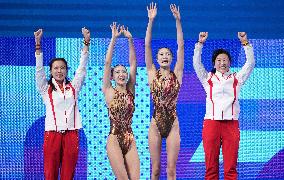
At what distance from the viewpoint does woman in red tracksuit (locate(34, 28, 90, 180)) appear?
18.2 feet

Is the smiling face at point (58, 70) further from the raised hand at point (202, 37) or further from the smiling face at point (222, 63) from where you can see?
the smiling face at point (222, 63)

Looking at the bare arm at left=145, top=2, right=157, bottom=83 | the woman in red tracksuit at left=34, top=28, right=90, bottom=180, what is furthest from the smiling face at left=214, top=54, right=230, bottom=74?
the woman in red tracksuit at left=34, top=28, right=90, bottom=180

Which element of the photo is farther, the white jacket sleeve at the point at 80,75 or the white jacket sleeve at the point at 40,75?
the white jacket sleeve at the point at 80,75

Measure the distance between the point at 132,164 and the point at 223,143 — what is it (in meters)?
0.89

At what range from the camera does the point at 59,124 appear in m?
5.56

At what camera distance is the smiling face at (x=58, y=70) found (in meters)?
5.68

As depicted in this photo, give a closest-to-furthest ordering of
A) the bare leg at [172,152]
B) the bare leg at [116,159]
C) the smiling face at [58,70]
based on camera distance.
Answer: the bare leg at [116,159] → the smiling face at [58,70] → the bare leg at [172,152]

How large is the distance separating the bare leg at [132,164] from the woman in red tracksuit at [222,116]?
678 millimetres

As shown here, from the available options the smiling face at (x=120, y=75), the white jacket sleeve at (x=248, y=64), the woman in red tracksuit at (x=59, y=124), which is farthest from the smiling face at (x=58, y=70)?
the white jacket sleeve at (x=248, y=64)

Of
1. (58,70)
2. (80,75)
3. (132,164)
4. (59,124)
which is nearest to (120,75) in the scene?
(80,75)

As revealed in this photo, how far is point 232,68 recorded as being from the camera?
732 centimetres

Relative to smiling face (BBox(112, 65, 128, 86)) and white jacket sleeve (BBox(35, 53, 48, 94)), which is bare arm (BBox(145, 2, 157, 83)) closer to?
smiling face (BBox(112, 65, 128, 86))

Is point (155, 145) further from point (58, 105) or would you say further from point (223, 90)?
point (58, 105)

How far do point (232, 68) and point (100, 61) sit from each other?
1.57 m
